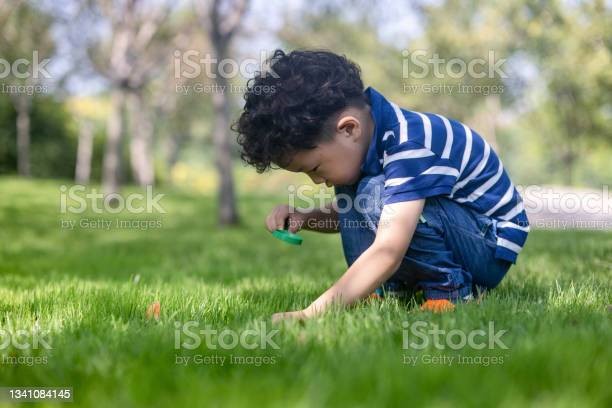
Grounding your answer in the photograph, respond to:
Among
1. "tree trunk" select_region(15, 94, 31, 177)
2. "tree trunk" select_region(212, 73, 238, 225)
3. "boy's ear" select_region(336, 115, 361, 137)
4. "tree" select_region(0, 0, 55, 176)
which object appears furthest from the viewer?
"tree trunk" select_region(15, 94, 31, 177)

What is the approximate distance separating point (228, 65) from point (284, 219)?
7.02 m

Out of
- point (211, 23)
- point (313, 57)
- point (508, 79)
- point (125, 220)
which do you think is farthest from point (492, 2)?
point (313, 57)

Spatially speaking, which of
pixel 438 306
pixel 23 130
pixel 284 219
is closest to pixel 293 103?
pixel 284 219

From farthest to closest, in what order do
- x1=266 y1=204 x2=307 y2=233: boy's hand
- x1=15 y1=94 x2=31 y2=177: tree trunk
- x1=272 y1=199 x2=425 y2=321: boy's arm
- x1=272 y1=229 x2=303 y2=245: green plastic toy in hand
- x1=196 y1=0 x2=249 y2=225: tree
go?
1. x1=15 y1=94 x2=31 y2=177: tree trunk
2. x1=196 y1=0 x2=249 y2=225: tree
3. x1=266 y1=204 x2=307 y2=233: boy's hand
4. x1=272 y1=229 x2=303 y2=245: green plastic toy in hand
5. x1=272 y1=199 x2=425 y2=321: boy's arm

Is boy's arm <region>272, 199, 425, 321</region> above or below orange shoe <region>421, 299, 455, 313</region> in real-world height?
above

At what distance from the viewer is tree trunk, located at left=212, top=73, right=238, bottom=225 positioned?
888 cm

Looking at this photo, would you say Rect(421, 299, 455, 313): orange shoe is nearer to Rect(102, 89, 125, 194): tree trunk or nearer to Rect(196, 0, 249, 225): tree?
Rect(196, 0, 249, 225): tree

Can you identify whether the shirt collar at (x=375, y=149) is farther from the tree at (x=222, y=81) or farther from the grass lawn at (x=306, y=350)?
the tree at (x=222, y=81)

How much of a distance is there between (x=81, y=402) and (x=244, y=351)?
45cm

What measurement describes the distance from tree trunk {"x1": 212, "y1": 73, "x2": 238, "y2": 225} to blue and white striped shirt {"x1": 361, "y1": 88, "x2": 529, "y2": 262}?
6.74 meters

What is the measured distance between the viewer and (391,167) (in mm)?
2105

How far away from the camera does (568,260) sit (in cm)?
379

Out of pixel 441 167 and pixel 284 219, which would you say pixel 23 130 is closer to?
pixel 284 219

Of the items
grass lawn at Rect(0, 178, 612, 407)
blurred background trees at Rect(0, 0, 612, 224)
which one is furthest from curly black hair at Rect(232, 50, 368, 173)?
blurred background trees at Rect(0, 0, 612, 224)
